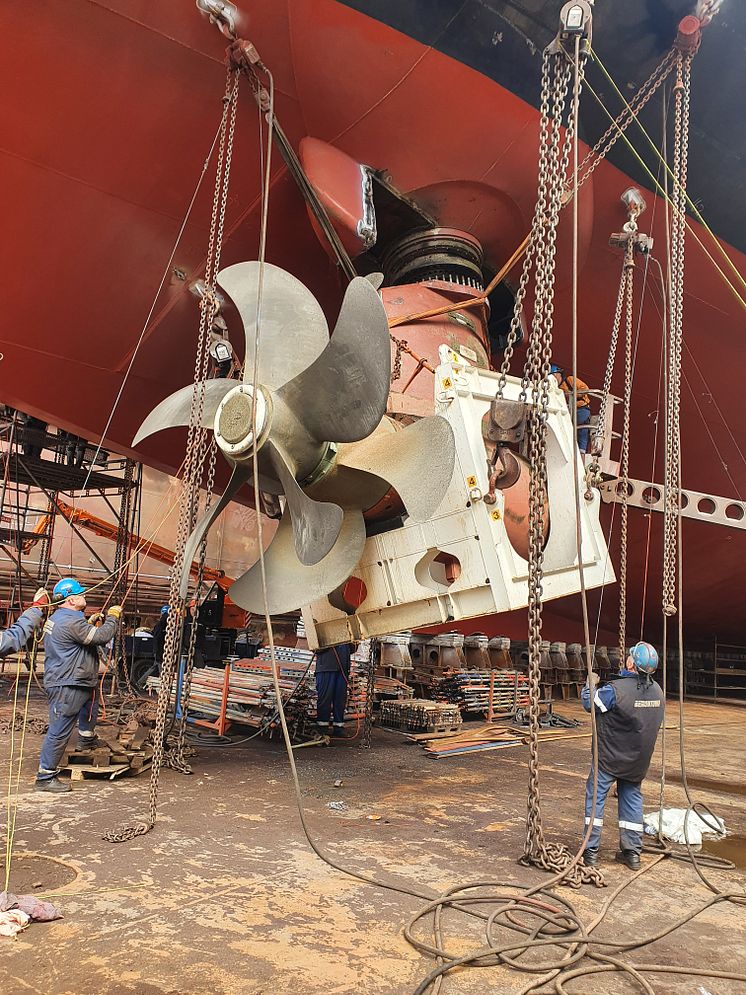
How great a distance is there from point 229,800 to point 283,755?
164 centimetres

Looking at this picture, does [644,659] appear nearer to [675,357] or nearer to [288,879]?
[675,357]

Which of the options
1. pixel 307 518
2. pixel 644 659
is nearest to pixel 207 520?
pixel 307 518

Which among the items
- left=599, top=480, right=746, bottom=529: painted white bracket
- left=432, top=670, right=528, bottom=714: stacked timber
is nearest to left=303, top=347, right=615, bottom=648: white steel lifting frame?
left=599, top=480, right=746, bottom=529: painted white bracket

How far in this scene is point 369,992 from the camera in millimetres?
2309

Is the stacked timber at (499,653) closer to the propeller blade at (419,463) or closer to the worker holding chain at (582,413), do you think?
the worker holding chain at (582,413)

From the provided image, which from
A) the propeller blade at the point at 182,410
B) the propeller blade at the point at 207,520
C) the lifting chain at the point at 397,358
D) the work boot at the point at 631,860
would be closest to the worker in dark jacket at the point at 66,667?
the propeller blade at the point at 207,520

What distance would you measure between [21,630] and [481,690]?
6.47 m

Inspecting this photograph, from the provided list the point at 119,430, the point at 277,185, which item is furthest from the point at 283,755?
the point at 277,185

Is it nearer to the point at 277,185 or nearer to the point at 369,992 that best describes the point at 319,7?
the point at 277,185

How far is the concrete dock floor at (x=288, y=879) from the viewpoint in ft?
7.93

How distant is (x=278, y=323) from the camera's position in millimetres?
4723

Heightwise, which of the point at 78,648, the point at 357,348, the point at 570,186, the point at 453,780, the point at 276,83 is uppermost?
the point at 276,83

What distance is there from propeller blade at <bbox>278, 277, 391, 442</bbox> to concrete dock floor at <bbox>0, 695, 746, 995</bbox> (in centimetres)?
251

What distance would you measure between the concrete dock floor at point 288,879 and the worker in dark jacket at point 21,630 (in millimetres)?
1010
